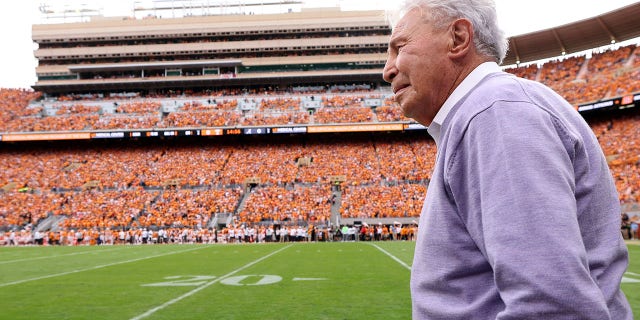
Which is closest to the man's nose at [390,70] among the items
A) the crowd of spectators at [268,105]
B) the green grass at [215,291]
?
the green grass at [215,291]

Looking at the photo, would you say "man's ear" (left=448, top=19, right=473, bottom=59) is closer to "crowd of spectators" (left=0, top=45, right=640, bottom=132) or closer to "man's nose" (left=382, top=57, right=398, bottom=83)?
"man's nose" (left=382, top=57, right=398, bottom=83)

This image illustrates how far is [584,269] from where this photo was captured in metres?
1.05

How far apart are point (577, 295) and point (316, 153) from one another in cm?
4285

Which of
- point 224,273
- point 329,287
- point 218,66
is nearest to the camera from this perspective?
point 329,287

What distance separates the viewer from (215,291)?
9.00m

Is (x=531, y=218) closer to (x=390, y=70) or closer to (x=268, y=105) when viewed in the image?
(x=390, y=70)

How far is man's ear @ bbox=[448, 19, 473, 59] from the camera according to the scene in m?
1.42

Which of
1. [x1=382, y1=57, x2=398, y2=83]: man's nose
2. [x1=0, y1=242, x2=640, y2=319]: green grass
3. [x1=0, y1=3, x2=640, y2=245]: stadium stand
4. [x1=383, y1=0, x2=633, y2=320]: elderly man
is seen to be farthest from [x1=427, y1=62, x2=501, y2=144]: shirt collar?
[x1=0, y1=3, x2=640, y2=245]: stadium stand

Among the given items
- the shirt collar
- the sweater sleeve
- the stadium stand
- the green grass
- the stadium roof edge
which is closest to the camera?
the sweater sleeve

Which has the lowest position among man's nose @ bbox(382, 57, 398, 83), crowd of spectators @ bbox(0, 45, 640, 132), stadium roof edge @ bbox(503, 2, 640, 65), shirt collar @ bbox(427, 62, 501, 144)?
shirt collar @ bbox(427, 62, 501, 144)

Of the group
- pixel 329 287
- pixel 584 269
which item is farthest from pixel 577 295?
pixel 329 287

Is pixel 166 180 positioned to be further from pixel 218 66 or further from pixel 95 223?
pixel 218 66

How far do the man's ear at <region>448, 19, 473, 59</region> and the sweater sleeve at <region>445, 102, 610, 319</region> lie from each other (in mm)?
350

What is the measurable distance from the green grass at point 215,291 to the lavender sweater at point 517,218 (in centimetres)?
561
